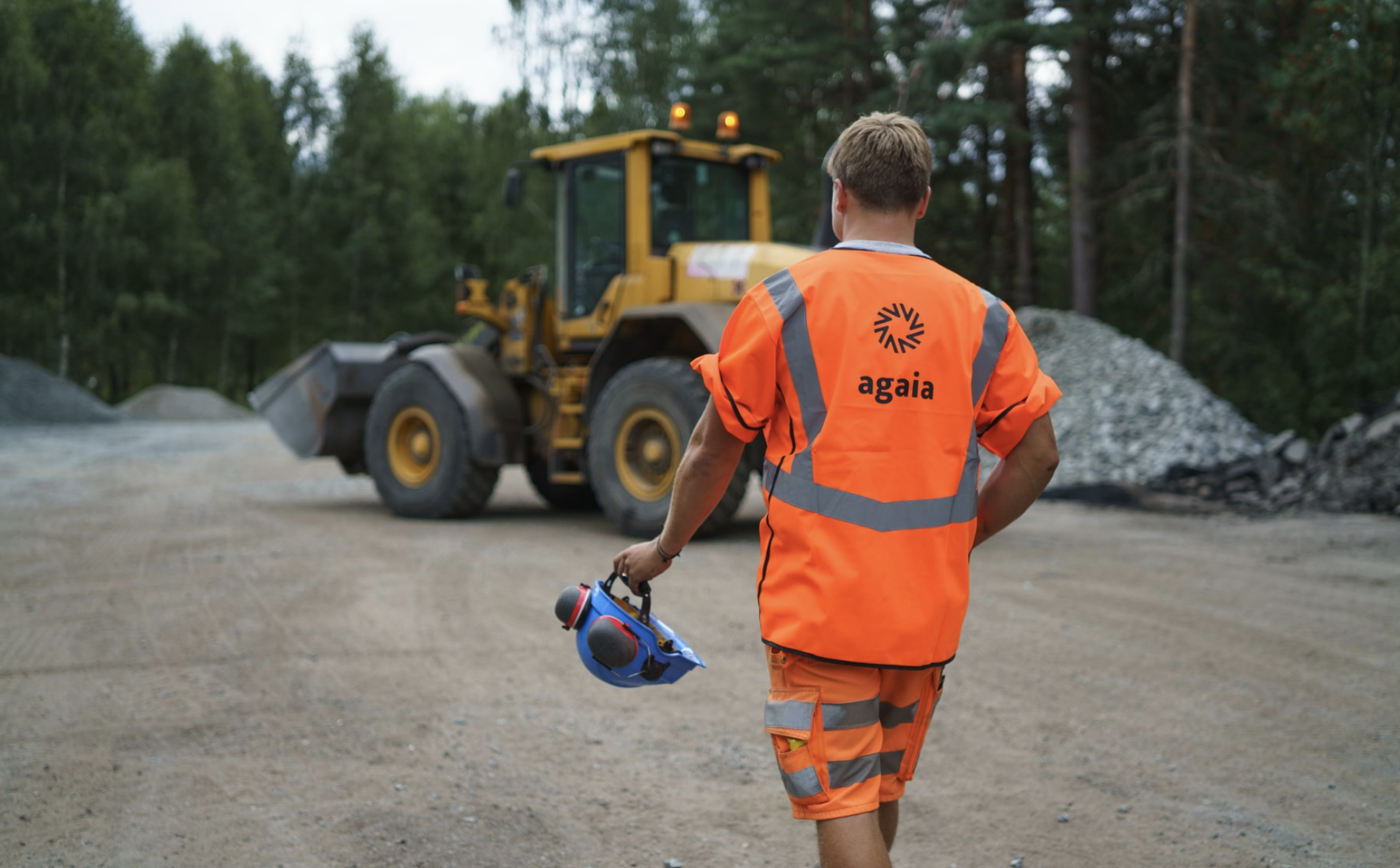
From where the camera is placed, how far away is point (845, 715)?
2178 mm

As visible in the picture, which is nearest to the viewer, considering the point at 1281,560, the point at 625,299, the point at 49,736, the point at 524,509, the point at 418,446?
the point at 49,736

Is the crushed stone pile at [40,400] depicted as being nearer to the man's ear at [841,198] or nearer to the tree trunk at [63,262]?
the tree trunk at [63,262]

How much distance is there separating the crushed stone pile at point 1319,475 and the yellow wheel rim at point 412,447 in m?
7.63

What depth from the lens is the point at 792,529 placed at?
2207mm

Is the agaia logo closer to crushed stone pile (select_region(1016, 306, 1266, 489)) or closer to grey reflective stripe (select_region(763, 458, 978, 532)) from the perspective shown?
grey reflective stripe (select_region(763, 458, 978, 532))

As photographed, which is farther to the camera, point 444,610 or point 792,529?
point 444,610

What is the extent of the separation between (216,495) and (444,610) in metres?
6.31

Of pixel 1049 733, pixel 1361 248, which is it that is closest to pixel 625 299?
pixel 1049 733

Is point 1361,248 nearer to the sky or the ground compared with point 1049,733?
nearer to the sky

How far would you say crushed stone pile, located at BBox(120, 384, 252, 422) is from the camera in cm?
2938

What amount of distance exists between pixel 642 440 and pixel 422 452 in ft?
8.11

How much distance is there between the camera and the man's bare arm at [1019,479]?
2348 mm

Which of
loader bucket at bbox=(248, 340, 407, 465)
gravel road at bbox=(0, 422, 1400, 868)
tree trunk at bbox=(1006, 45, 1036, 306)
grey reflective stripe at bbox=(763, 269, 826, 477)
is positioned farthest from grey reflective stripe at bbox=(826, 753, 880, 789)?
tree trunk at bbox=(1006, 45, 1036, 306)

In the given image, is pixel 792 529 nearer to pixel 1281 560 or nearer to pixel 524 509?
pixel 1281 560
